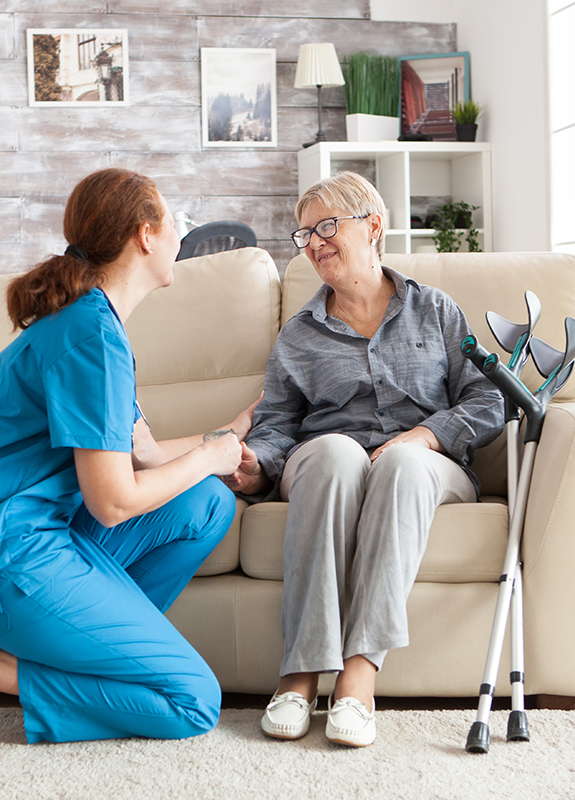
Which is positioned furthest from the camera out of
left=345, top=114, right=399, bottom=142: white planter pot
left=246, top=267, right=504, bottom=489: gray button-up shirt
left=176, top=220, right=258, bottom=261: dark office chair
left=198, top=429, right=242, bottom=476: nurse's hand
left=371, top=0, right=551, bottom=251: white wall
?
left=345, top=114, right=399, bottom=142: white planter pot

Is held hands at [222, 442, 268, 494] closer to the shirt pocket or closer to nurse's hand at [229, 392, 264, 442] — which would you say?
nurse's hand at [229, 392, 264, 442]

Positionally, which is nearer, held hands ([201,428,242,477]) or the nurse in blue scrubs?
the nurse in blue scrubs

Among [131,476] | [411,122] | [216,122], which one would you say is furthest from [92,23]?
[131,476]

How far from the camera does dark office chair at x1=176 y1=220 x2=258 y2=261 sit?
3.16 m

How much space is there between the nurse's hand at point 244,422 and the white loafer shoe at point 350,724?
729 mm

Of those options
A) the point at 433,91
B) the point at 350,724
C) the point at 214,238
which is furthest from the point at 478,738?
the point at 433,91

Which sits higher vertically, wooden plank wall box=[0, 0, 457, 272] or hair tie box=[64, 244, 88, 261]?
wooden plank wall box=[0, 0, 457, 272]

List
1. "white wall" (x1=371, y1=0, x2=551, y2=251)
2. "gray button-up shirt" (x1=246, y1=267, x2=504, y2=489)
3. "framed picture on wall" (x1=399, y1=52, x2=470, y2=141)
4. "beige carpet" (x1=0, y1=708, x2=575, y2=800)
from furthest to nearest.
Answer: "framed picture on wall" (x1=399, y1=52, x2=470, y2=141) < "white wall" (x1=371, y1=0, x2=551, y2=251) < "gray button-up shirt" (x1=246, y1=267, x2=504, y2=489) < "beige carpet" (x1=0, y1=708, x2=575, y2=800)

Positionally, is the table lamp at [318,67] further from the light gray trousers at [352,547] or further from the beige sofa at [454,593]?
the light gray trousers at [352,547]

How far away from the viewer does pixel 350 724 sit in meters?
1.35

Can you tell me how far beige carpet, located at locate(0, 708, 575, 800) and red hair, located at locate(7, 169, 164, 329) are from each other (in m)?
0.75

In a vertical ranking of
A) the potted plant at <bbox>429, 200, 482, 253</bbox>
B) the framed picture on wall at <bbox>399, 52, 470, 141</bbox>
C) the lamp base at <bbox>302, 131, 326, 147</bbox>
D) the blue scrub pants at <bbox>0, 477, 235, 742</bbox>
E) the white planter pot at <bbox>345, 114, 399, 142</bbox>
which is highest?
the framed picture on wall at <bbox>399, 52, 470, 141</bbox>

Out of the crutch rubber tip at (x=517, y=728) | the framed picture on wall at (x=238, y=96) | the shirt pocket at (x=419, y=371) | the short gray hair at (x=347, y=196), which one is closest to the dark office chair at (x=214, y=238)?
the short gray hair at (x=347, y=196)

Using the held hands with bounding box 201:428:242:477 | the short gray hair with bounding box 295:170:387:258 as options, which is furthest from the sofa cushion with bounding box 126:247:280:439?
the held hands with bounding box 201:428:242:477
